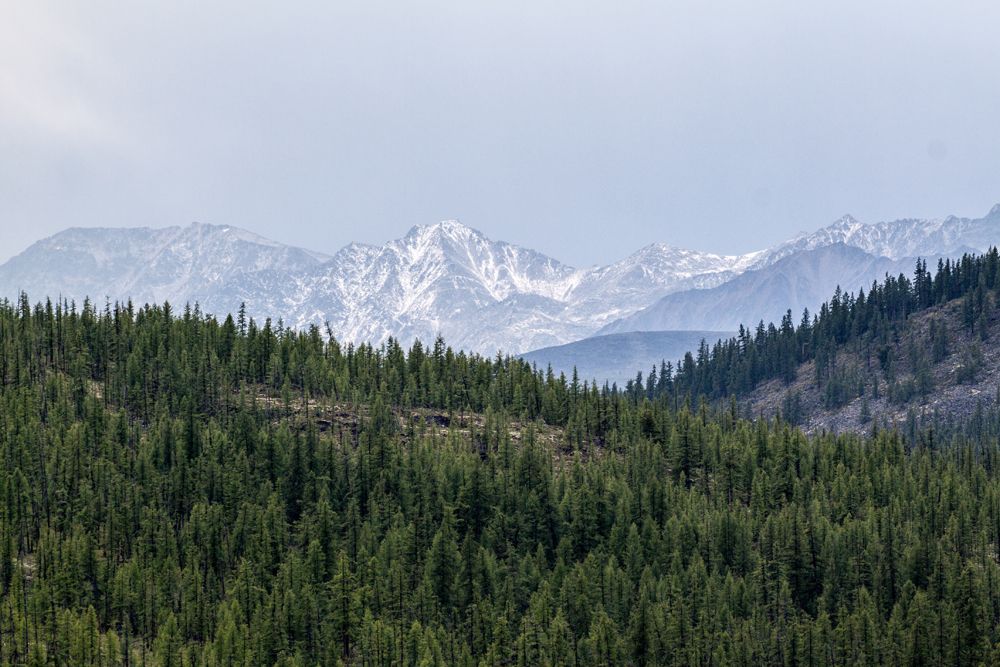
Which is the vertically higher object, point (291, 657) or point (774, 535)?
point (774, 535)

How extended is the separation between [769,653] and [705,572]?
19.8 meters

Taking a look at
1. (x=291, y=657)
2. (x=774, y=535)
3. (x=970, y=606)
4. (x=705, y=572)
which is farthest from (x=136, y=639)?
(x=970, y=606)

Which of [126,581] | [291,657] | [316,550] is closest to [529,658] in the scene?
[291,657]

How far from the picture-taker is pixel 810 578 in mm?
196250

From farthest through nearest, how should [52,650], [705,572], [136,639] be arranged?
[705,572]
[136,639]
[52,650]

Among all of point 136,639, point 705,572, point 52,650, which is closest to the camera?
point 52,650

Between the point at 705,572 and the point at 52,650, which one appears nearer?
the point at 52,650

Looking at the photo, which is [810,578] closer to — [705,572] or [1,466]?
[705,572]

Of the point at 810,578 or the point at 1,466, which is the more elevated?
the point at 1,466

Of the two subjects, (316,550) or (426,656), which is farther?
(316,550)

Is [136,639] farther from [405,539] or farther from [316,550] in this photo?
[405,539]

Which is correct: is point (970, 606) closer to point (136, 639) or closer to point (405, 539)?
point (405, 539)

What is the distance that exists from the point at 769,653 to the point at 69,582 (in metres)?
98.1

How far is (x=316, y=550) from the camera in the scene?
19425 cm
